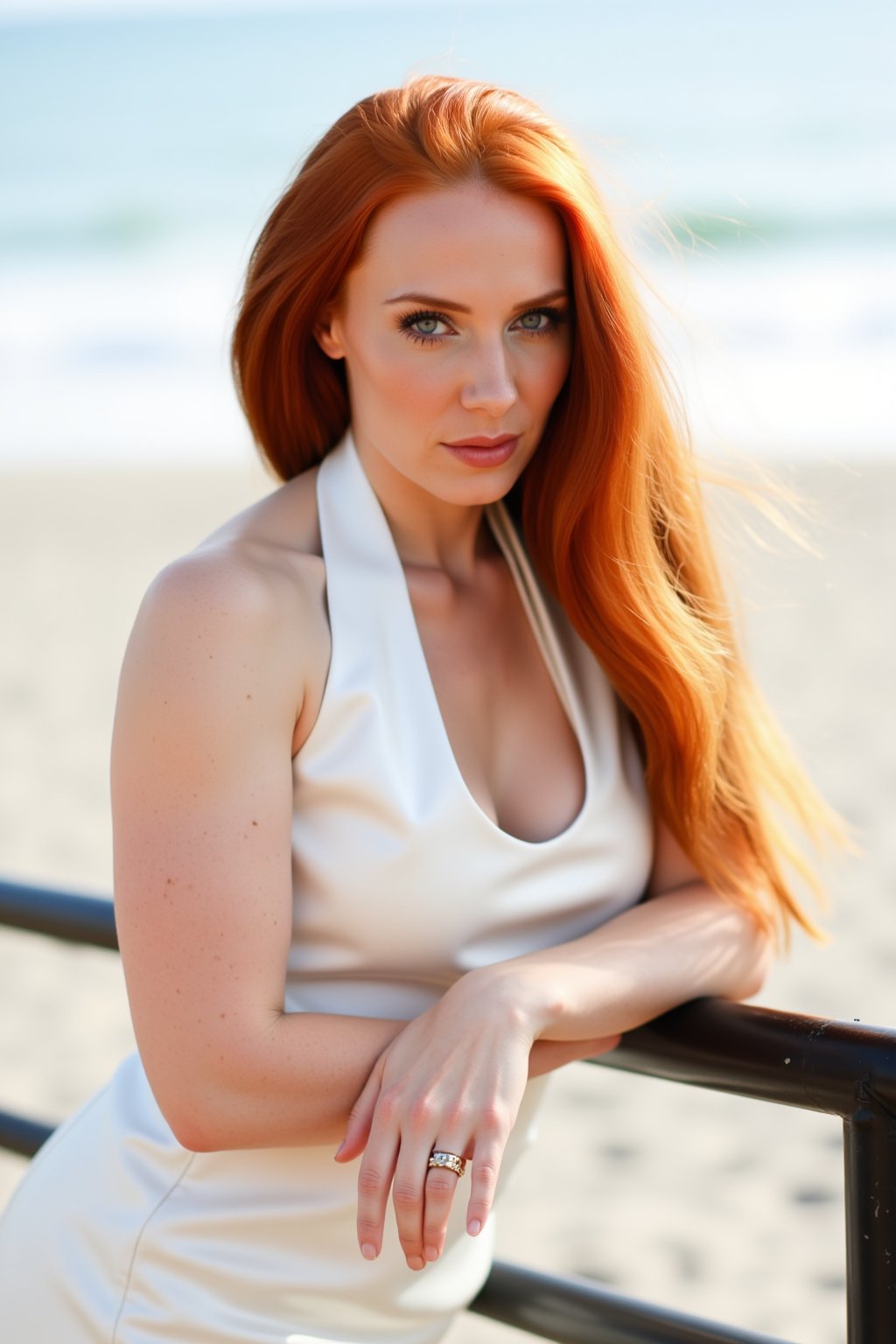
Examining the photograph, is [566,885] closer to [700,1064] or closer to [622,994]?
[622,994]

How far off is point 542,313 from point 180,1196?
104 cm

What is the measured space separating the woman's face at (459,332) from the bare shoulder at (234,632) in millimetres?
211

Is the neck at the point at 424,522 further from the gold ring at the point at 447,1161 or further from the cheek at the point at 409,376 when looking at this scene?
the gold ring at the point at 447,1161

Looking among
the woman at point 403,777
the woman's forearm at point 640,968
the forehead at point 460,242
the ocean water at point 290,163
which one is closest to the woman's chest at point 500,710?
the woman at point 403,777

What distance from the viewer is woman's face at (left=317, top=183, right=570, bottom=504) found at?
1596 millimetres

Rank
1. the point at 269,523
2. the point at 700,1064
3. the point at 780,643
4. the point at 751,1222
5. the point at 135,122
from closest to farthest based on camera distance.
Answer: the point at 700,1064 < the point at 269,523 < the point at 751,1222 < the point at 780,643 < the point at 135,122

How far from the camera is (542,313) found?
5.54 feet

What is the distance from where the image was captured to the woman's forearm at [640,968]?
4.90 ft

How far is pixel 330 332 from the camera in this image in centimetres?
178

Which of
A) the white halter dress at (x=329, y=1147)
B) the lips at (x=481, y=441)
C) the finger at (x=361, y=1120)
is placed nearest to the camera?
the finger at (x=361, y=1120)

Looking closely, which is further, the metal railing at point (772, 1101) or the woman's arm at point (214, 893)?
the woman's arm at point (214, 893)

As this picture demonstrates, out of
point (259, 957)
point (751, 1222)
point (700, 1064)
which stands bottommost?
point (751, 1222)

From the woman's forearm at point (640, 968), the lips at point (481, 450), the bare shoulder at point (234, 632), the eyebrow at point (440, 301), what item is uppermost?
the eyebrow at point (440, 301)

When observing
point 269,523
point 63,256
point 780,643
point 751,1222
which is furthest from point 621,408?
point 63,256
